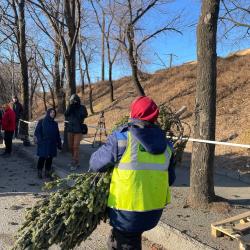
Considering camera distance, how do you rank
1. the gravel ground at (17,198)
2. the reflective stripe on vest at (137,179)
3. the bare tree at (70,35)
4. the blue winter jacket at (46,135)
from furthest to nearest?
the bare tree at (70,35)
the blue winter jacket at (46,135)
the gravel ground at (17,198)
the reflective stripe on vest at (137,179)

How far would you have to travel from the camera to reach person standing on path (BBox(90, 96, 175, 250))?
3.63m

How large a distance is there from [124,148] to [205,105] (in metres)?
3.38

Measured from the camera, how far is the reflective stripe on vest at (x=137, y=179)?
143 inches

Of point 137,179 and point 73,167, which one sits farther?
point 73,167

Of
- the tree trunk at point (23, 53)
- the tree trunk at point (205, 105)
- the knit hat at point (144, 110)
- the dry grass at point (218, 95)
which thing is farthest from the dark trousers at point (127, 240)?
the tree trunk at point (23, 53)

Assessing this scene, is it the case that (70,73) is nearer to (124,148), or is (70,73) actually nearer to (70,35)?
(70,35)

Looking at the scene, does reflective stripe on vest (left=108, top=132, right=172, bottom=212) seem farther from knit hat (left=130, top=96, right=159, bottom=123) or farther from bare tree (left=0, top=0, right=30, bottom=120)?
bare tree (left=0, top=0, right=30, bottom=120)

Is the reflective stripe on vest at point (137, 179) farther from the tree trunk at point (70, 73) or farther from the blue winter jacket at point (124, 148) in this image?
the tree trunk at point (70, 73)

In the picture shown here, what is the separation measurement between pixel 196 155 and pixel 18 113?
1324 cm

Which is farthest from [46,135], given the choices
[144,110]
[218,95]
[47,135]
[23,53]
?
[218,95]

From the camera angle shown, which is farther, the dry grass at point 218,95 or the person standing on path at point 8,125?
the dry grass at point 218,95

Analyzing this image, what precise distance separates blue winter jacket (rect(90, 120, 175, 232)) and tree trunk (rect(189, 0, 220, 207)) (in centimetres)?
310

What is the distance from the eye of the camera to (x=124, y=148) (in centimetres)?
366

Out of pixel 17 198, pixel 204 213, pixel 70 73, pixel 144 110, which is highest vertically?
pixel 70 73
